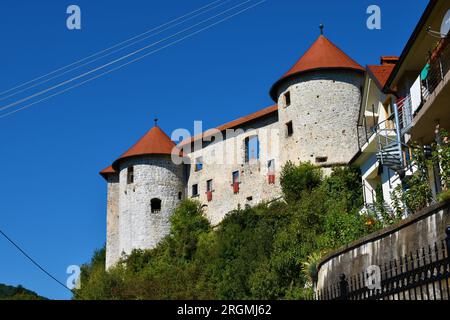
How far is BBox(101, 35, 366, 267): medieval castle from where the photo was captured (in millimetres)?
38750

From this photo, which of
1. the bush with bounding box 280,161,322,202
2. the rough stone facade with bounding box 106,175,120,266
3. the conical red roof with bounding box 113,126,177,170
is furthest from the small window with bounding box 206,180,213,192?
A: the bush with bounding box 280,161,322,202

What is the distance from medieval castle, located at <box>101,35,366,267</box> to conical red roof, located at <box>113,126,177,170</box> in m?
0.06

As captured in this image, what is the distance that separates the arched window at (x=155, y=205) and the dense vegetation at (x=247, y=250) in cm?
147

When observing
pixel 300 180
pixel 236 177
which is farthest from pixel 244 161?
pixel 300 180

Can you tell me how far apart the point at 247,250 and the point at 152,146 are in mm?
15455

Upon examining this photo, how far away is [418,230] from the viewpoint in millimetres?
12211

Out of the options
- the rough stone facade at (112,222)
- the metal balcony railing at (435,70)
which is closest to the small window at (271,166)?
the rough stone facade at (112,222)

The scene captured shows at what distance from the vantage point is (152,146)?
4744 centimetres

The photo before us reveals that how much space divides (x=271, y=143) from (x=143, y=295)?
1139cm

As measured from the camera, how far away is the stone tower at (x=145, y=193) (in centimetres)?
4528

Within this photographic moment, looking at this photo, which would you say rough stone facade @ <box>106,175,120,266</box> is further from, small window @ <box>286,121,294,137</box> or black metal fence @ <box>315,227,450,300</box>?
black metal fence @ <box>315,227,450,300</box>

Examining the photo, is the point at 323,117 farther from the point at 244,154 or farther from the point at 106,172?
the point at 106,172
